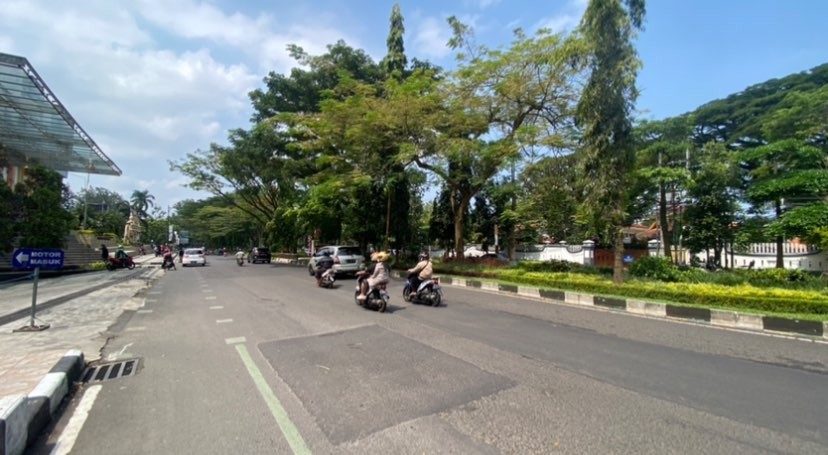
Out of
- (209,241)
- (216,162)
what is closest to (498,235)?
(216,162)

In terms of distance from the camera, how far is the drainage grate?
16.2 feet

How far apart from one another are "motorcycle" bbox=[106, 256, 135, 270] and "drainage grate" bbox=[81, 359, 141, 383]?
885 inches

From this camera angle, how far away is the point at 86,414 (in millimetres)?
3871

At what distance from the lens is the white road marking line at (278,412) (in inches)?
126

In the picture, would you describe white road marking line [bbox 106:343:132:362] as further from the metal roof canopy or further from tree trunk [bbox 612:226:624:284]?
the metal roof canopy

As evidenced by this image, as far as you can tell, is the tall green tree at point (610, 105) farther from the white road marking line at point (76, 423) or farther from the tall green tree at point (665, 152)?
the white road marking line at point (76, 423)

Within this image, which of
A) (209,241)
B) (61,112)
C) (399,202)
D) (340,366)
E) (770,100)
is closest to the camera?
(340,366)

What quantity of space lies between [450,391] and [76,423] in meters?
3.47

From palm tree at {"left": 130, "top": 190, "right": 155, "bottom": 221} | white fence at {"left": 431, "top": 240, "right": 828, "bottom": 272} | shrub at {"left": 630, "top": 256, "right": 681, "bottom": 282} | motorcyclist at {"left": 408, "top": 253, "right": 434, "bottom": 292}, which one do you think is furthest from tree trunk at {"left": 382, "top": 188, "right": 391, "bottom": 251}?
palm tree at {"left": 130, "top": 190, "right": 155, "bottom": 221}

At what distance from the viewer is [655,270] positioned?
1342cm

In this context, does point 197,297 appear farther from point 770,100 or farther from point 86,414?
point 770,100

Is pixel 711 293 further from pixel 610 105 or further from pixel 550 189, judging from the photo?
pixel 550 189

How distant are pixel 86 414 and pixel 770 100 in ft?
155

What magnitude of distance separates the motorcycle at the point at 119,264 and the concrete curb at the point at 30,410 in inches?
911
